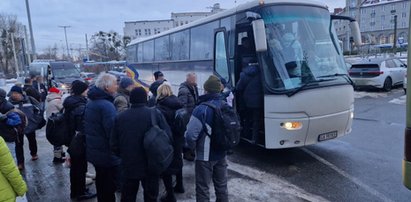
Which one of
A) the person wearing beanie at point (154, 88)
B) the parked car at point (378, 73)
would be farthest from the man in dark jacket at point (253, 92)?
the parked car at point (378, 73)

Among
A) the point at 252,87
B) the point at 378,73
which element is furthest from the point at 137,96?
the point at 378,73

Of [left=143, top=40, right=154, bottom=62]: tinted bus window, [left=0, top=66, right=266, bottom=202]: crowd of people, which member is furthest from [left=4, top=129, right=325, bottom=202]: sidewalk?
[left=143, top=40, right=154, bottom=62]: tinted bus window

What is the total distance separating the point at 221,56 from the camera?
7578mm

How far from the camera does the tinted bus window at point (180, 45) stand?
970 cm

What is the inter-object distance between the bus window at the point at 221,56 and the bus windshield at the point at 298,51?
4.71 ft

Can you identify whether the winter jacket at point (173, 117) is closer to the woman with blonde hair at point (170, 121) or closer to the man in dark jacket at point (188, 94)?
the woman with blonde hair at point (170, 121)

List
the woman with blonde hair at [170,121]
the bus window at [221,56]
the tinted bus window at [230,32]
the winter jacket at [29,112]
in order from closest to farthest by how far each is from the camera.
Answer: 1. the woman with blonde hair at [170,121]
2. the winter jacket at [29,112]
3. the tinted bus window at [230,32]
4. the bus window at [221,56]

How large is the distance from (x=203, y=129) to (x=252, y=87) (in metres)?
2.57

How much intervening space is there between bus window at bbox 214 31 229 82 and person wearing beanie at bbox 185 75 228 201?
10.8 feet

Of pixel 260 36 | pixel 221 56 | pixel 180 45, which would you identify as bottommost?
pixel 221 56

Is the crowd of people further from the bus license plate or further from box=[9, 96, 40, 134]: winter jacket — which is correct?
the bus license plate

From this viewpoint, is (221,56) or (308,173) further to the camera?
(221,56)

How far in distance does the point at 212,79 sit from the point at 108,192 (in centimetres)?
207

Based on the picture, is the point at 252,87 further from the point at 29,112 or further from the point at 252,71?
the point at 29,112
